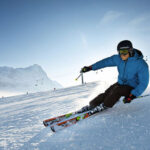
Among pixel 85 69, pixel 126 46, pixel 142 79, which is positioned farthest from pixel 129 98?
pixel 85 69

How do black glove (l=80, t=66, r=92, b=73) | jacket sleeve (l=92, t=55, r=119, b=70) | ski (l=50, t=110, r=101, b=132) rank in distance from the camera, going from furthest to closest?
black glove (l=80, t=66, r=92, b=73), jacket sleeve (l=92, t=55, r=119, b=70), ski (l=50, t=110, r=101, b=132)

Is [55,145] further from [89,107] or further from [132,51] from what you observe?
[132,51]

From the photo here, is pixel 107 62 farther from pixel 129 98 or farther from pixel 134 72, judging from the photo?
pixel 129 98

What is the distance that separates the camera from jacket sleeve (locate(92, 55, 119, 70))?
291 centimetres

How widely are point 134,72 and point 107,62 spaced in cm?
74

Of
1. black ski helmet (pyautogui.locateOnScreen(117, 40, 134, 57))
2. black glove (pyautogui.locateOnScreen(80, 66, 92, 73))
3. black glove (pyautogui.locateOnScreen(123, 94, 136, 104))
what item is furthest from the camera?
black glove (pyautogui.locateOnScreen(80, 66, 92, 73))

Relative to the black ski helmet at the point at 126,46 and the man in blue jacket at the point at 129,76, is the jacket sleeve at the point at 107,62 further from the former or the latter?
the black ski helmet at the point at 126,46

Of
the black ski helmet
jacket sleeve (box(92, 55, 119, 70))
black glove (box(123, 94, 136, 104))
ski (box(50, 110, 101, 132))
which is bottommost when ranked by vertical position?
ski (box(50, 110, 101, 132))

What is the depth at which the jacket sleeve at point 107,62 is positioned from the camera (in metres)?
2.91

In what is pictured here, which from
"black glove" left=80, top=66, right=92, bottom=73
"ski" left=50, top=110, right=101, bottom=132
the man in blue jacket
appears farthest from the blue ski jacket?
"ski" left=50, top=110, right=101, bottom=132

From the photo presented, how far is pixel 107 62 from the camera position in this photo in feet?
10.2

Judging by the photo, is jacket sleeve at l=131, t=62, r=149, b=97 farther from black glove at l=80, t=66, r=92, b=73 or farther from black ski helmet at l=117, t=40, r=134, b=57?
black glove at l=80, t=66, r=92, b=73

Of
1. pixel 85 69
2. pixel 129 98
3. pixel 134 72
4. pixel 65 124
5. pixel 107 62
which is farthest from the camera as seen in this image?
pixel 85 69

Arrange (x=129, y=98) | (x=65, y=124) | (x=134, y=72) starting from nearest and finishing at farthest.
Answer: (x=65, y=124)
(x=129, y=98)
(x=134, y=72)
